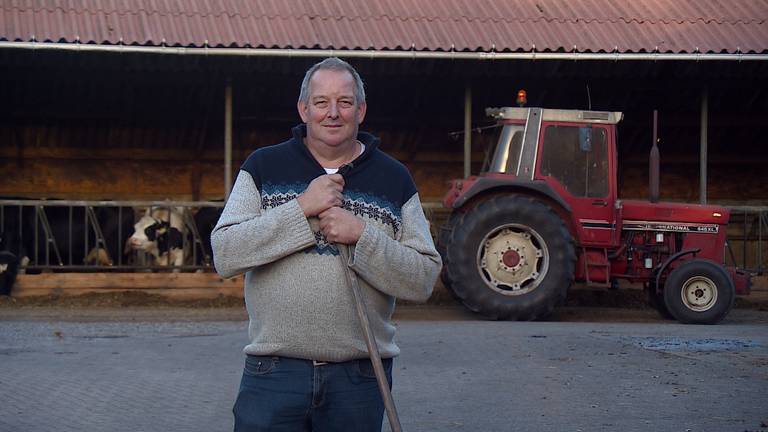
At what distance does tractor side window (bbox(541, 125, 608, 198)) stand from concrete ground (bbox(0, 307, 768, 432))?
1552mm

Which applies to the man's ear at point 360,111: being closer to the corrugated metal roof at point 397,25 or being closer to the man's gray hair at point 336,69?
the man's gray hair at point 336,69

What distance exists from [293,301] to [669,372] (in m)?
5.42

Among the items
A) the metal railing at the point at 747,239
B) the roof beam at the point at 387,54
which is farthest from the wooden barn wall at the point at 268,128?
the roof beam at the point at 387,54

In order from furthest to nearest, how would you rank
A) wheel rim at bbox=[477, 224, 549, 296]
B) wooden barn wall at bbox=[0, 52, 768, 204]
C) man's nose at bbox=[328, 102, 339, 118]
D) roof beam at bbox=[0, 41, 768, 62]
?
wooden barn wall at bbox=[0, 52, 768, 204] → roof beam at bbox=[0, 41, 768, 62] → wheel rim at bbox=[477, 224, 549, 296] → man's nose at bbox=[328, 102, 339, 118]

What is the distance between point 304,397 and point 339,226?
1.74 ft

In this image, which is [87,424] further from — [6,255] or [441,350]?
[6,255]

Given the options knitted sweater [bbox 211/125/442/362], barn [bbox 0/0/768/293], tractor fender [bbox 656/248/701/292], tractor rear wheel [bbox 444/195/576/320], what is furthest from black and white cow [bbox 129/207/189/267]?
knitted sweater [bbox 211/125/442/362]

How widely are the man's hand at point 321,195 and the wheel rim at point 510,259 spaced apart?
8.63 meters

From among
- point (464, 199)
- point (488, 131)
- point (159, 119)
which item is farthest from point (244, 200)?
point (159, 119)

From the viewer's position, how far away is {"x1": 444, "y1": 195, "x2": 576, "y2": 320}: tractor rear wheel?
38.4ft

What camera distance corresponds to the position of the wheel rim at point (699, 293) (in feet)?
39.2

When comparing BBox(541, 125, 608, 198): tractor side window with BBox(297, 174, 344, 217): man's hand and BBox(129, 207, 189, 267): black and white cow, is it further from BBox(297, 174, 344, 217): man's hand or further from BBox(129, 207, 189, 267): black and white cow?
BBox(297, 174, 344, 217): man's hand

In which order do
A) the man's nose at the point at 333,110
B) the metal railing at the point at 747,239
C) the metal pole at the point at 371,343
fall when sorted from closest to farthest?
the metal pole at the point at 371,343
the man's nose at the point at 333,110
the metal railing at the point at 747,239

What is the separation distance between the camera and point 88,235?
1495cm
